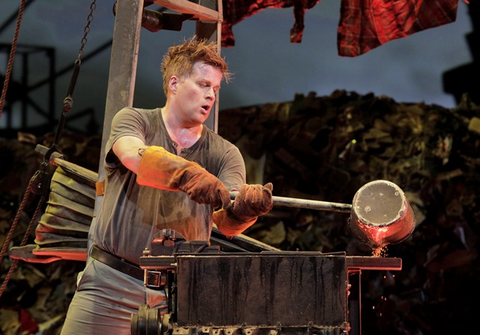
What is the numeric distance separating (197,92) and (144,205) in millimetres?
501

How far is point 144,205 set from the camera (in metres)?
2.71

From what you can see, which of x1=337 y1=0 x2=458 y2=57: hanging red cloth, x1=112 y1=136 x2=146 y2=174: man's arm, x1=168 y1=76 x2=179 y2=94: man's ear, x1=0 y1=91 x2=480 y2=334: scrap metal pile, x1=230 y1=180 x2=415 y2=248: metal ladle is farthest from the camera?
x1=0 y1=91 x2=480 y2=334: scrap metal pile

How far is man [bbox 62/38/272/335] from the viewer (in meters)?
2.68

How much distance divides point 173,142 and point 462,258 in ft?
11.8

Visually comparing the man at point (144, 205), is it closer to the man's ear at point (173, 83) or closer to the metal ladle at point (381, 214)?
the man's ear at point (173, 83)

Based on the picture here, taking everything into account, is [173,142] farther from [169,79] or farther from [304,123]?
[304,123]

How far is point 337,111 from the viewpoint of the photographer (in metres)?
5.97

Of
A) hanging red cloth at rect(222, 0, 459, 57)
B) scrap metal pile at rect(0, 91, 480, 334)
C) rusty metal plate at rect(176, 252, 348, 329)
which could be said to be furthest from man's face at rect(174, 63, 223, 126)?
scrap metal pile at rect(0, 91, 480, 334)

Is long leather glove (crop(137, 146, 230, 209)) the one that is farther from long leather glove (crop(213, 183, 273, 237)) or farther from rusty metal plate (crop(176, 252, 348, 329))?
rusty metal plate (crop(176, 252, 348, 329))

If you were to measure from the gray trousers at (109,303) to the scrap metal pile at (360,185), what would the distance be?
3137 millimetres

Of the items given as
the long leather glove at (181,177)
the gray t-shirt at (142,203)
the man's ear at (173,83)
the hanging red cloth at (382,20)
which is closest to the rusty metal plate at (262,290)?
the long leather glove at (181,177)

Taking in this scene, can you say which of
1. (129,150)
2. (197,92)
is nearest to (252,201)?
(129,150)

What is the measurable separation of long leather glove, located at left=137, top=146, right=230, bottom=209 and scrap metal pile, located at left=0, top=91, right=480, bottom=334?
347 cm

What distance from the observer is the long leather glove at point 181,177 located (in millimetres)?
2209
